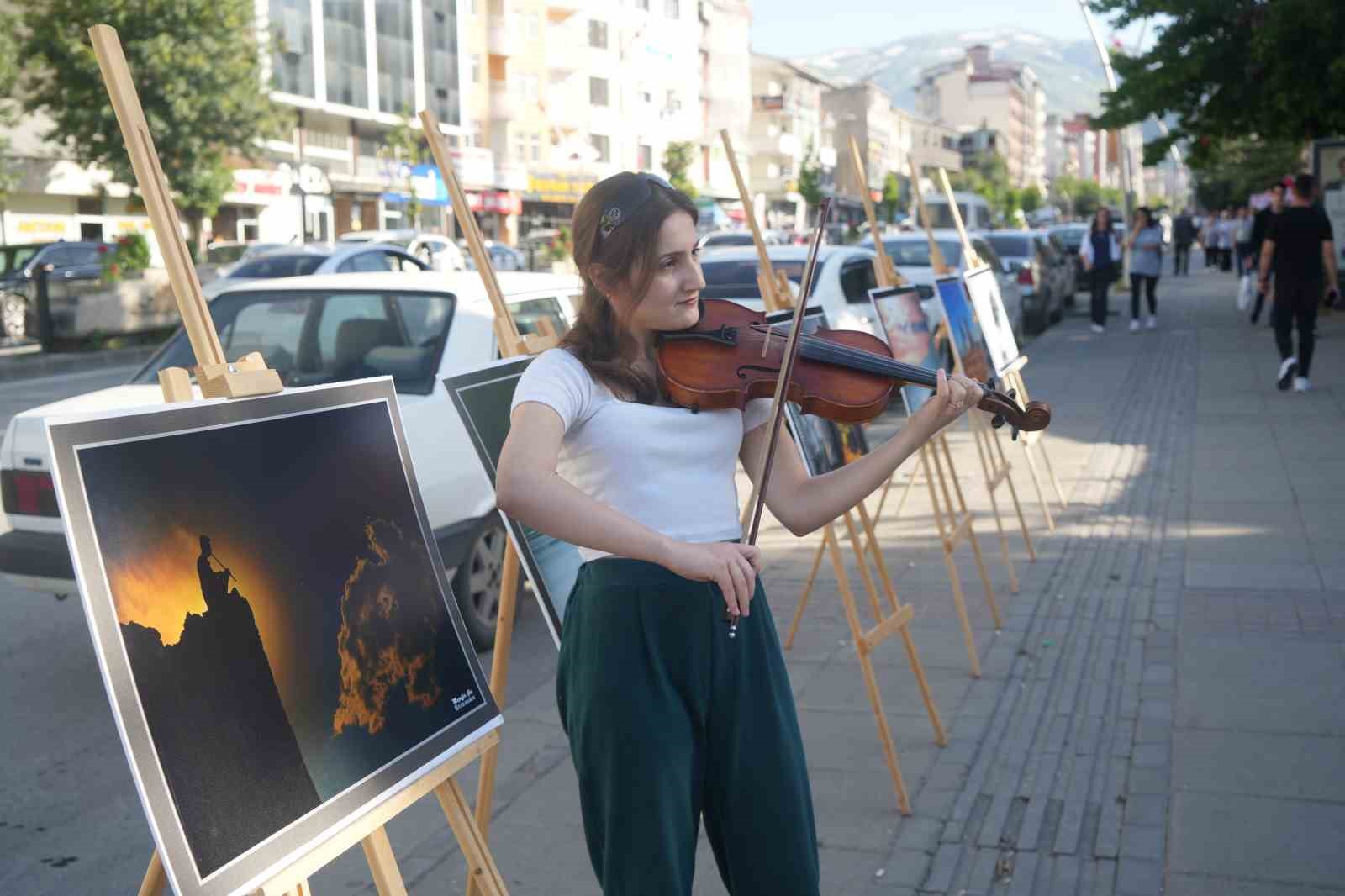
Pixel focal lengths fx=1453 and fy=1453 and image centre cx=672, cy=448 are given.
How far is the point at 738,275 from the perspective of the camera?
1230 centimetres

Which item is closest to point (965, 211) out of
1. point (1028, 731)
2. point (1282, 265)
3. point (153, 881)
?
point (1282, 265)

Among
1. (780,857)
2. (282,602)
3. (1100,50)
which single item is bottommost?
(780,857)

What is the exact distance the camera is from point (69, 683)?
19.4ft

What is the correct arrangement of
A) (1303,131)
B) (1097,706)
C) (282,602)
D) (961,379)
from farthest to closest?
(1303,131)
(1097,706)
(961,379)
(282,602)

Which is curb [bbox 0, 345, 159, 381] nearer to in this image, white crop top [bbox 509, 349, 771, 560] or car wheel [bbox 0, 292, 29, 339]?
car wheel [bbox 0, 292, 29, 339]

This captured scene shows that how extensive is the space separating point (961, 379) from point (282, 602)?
126 cm

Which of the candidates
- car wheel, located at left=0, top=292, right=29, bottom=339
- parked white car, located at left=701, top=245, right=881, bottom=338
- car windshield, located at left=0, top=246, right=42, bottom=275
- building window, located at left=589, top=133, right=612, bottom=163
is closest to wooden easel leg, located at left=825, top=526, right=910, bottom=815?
parked white car, located at left=701, top=245, right=881, bottom=338

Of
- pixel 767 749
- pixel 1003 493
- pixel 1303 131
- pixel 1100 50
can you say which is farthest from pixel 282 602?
pixel 1100 50

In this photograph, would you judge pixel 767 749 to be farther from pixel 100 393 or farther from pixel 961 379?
pixel 100 393

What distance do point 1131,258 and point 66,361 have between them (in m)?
15.4

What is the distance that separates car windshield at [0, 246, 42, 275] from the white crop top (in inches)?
1029

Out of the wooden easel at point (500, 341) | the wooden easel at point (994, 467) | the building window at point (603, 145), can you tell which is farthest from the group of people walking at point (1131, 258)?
the building window at point (603, 145)

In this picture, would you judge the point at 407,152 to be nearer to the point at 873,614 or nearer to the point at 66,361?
the point at 66,361

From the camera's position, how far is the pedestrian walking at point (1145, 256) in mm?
20750
